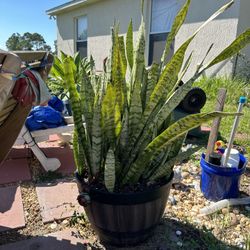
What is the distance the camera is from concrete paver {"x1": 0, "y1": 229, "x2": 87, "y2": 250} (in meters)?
1.67

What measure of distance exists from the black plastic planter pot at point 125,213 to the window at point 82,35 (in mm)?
9866

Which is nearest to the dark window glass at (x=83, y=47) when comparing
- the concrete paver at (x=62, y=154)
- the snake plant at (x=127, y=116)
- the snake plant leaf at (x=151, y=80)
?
the concrete paver at (x=62, y=154)

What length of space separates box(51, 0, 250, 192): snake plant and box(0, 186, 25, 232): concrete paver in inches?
27.0

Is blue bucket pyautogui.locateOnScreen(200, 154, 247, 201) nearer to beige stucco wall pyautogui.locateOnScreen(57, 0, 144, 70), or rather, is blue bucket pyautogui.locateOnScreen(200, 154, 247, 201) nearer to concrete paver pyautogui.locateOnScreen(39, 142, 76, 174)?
concrete paver pyautogui.locateOnScreen(39, 142, 76, 174)

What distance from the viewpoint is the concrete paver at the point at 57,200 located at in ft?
6.56

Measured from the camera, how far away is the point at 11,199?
218cm

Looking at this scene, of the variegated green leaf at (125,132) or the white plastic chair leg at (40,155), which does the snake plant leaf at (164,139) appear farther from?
the white plastic chair leg at (40,155)

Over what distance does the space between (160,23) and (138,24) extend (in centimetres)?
89

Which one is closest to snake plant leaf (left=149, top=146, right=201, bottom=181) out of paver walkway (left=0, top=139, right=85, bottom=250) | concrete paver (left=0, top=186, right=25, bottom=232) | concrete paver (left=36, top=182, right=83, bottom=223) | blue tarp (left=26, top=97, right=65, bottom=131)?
paver walkway (left=0, top=139, right=85, bottom=250)

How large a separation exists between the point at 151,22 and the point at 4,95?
6.77m

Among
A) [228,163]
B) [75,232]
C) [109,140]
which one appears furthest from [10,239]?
[228,163]

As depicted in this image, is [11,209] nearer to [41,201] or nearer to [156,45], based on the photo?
[41,201]

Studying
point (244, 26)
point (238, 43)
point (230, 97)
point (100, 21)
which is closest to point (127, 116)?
point (238, 43)

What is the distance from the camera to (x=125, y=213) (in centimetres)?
149
